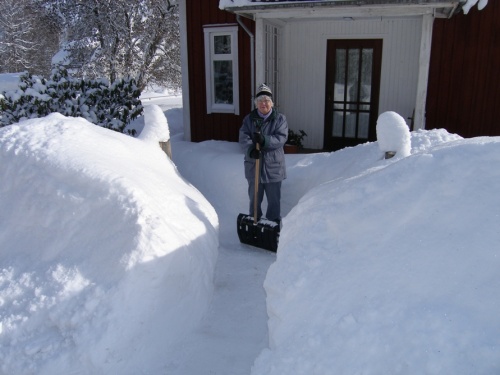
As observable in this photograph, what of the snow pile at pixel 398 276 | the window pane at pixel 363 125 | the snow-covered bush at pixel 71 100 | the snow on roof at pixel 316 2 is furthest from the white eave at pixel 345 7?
the snow pile at pixel 398 276

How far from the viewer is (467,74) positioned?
749 centimetres

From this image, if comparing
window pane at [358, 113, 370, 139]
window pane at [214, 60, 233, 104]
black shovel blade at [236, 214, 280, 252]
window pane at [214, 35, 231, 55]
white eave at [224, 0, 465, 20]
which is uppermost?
white eave at [224, 0, 465, 20]

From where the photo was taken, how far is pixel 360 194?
308cm

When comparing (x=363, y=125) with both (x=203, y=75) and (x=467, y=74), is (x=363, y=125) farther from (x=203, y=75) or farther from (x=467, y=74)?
(x=203, y=75)

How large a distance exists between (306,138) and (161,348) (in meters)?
6.27

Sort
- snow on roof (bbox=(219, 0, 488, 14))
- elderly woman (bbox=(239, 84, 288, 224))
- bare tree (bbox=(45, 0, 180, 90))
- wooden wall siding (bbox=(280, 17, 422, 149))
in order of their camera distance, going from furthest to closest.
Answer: bare tree (bbox=(45, 0, 180, 90)) < wooden wall siding (bbox=(280, 17, 422, 149)) < snow on roof (bbox=(219, 0, 488, 14)) < elderly woman (bbox=(239, 84, 288, 224))

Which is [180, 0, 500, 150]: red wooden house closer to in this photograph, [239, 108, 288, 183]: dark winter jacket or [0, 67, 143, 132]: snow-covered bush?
[0, 67, 143, 132]: snow-covered bush

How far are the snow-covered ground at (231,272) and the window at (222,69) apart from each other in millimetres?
4111

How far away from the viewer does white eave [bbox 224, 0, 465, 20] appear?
5738mm

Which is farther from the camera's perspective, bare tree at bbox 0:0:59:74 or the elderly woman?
bare tree at bbox 0:0:59:74

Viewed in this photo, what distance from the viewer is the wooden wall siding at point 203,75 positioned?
8266 millimetres

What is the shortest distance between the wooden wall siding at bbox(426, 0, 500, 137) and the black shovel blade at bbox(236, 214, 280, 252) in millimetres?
4392

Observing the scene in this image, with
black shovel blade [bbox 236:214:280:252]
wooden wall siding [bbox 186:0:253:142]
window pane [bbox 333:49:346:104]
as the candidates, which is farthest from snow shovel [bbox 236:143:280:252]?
window pane [bbox 333:49:346:104]

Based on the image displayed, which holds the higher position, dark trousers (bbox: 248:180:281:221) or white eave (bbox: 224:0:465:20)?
white eave (bbox: 224:0:465:20)
